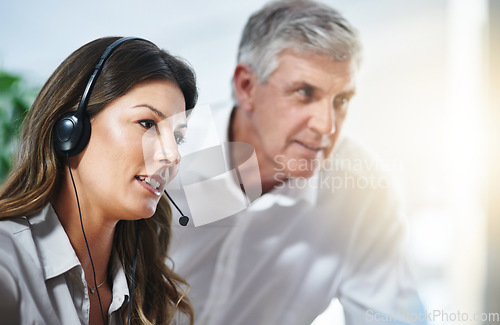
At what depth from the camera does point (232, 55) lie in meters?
1.15

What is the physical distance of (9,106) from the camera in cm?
140

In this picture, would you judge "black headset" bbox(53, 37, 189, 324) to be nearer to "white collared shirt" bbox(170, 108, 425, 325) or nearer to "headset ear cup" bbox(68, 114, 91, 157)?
"headset ear cup" bbox(68, 114, 91, 157)

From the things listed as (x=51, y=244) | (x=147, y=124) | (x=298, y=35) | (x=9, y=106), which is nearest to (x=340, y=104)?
(x=298, y=35)

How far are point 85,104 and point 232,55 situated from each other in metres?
0.48

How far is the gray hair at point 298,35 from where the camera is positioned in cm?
108

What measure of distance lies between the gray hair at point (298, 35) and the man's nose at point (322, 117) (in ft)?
0.40

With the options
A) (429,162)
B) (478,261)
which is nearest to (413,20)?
(429,162)

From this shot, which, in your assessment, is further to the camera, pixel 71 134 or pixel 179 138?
pixel 179 138

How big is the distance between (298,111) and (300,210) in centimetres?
26

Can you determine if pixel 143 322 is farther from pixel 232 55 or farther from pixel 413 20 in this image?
pixel 413 20

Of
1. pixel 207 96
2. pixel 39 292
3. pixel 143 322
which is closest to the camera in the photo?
pixel 39 292

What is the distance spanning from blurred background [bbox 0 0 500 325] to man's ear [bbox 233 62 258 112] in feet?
0.09

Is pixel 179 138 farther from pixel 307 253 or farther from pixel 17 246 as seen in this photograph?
pixel 307 253

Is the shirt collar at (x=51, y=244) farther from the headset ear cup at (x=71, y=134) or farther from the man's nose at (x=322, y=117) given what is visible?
the man's nose at (x=322, y=117)
